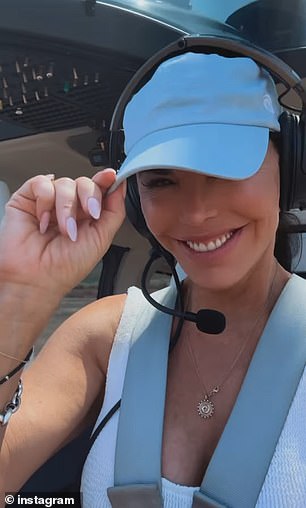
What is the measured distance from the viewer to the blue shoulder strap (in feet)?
3.73

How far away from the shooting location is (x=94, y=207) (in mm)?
1093

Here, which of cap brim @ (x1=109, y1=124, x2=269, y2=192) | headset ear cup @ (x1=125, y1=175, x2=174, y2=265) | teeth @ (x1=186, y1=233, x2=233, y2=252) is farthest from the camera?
headset ear cup @ (x1=125, y1=175, x2=174, y2=265)

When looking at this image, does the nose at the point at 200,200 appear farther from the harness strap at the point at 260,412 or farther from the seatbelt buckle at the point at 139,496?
the seatbelt buckle at the point at 139,496

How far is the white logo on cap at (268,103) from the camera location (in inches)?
46.3

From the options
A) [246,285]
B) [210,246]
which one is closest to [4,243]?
[210,246]

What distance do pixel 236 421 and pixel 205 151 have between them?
48cm

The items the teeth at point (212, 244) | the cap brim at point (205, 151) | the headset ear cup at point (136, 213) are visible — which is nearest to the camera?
the cap brim at point (205, 151)

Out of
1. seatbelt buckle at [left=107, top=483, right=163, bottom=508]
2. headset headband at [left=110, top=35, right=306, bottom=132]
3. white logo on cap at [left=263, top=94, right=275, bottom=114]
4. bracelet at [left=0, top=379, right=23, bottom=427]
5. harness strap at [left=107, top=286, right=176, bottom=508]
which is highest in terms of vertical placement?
headset headband at [left=110, top=35, right=306, bottom=132]

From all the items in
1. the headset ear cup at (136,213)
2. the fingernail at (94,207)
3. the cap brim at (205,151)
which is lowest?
the headset ear cup at (136,213)

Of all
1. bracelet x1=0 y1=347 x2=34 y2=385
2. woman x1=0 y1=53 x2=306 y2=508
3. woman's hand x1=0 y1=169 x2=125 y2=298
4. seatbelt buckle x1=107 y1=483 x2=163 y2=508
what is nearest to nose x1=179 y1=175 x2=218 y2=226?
woman x1=0 y1=53 x2=306 y2=508

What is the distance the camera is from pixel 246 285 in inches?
51.1

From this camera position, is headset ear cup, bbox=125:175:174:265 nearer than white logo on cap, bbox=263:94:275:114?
No

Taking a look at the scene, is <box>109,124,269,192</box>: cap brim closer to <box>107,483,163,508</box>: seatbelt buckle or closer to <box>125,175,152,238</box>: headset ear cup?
<box>125,175,152,238</box>: headset ear cup

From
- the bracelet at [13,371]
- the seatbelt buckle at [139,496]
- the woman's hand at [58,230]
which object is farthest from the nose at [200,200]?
the seatbelt buckle at [139,496]
